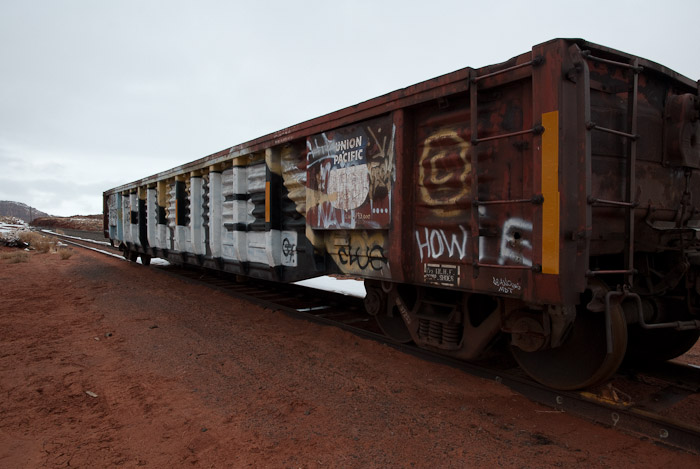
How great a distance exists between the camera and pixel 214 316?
724 cm

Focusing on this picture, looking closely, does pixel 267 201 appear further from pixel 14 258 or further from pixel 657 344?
pixel 14 258

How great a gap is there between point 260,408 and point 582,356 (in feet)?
9.21

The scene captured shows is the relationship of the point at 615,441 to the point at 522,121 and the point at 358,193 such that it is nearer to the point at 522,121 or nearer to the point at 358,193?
the point at 522,121

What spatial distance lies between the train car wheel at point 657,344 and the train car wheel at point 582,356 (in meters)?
1.13

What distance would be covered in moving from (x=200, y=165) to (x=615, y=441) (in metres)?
8.64

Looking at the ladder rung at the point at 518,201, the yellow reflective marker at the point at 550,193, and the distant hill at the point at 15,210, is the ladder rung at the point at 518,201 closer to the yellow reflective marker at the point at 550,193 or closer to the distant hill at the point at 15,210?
the yellow reflective marker at the point at 550,193

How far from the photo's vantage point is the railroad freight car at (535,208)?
3.27 meters

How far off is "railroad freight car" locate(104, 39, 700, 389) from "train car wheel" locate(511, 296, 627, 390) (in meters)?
0.01

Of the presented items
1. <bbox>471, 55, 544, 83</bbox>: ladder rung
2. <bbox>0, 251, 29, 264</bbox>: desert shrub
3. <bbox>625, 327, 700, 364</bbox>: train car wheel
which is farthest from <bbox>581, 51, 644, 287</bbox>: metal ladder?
<bbox>0, 251, 29, 264</bbox>: desert shrub

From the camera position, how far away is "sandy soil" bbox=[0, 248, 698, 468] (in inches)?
116

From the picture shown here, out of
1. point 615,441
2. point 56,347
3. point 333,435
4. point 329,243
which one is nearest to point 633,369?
point 615,441

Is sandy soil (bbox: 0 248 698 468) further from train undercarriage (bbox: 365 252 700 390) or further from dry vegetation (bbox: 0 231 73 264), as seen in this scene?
dry vegetation (bbox: 0 231 73 264)

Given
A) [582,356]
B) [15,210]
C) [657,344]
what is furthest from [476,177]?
[15,210]

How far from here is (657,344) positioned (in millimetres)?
4551
